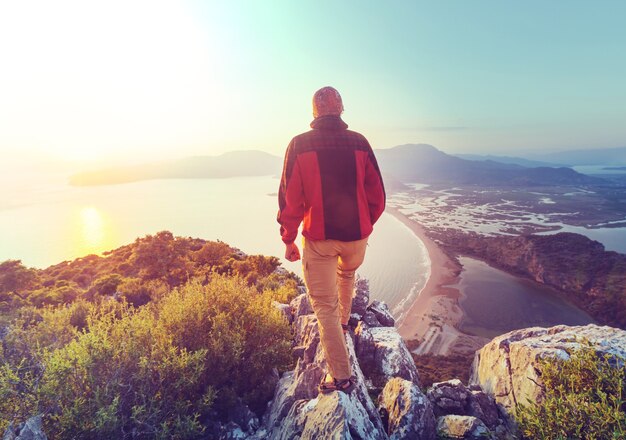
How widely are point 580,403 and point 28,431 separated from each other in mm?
5584

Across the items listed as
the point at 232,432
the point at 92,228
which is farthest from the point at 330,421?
the point at 92,228

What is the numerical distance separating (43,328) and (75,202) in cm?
8894

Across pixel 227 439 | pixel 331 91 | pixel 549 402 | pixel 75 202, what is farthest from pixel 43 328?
pixel 75 202

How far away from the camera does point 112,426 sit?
10.2 ft

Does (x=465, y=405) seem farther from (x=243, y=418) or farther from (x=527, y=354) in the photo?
(x=243, y=418)

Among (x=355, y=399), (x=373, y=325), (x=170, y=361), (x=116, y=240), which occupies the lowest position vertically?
(x=116, y=240)

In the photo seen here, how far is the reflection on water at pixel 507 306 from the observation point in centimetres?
3356

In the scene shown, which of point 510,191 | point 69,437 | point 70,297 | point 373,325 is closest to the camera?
point 69,437

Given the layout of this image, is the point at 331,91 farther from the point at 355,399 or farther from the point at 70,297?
the point at 70,297

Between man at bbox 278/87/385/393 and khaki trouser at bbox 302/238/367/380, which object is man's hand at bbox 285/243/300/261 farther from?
khaki trouser at bbox 302/238/367/380

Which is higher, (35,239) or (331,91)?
(331,91)

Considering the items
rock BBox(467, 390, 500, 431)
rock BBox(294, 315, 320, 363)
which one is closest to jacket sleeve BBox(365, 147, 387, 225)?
rock BBox(294, 315, 320, 363)

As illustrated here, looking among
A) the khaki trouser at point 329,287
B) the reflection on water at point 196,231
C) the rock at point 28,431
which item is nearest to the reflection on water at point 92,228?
the reflection on water at point 196,231

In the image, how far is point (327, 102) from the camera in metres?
3.57
